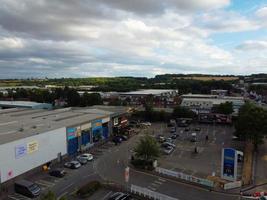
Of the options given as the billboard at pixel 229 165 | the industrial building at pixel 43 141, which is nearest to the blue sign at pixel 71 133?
the industrial building at pixel 43 141

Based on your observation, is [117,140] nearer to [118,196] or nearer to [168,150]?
[168,150]

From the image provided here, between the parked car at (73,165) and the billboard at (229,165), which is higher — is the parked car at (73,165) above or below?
below

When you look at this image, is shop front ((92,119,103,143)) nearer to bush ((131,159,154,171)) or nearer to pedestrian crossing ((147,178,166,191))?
bush ((131,159,154,171))

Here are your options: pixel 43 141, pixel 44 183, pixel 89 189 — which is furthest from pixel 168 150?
pixel 44 183

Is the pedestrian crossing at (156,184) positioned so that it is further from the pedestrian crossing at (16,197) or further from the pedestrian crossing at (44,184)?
the pedestrian crossing at (16,197)

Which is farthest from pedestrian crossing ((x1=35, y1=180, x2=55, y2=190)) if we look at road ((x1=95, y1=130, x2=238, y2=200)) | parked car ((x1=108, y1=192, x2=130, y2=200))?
parked car ((x1=108, y1=192, x2=130, y2=200))

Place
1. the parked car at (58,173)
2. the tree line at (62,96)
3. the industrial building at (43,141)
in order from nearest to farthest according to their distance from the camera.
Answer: the industrial building at (43,141) → the parked car at (58,173) → the tree line at (62,96)
